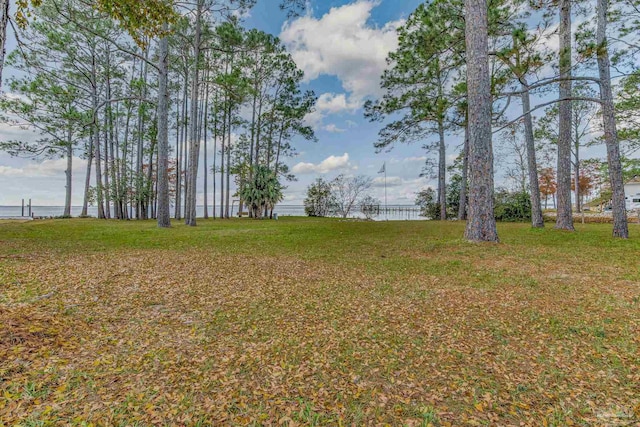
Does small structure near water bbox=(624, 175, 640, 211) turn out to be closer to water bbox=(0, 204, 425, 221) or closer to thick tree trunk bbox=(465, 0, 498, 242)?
water bbox=(0, 204, 425, 221)

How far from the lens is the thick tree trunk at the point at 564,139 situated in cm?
784

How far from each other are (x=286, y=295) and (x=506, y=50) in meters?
6.97

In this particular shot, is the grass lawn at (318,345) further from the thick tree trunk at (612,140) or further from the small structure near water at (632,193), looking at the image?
the small structure near water at (632,193)

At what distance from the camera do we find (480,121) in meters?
5.98

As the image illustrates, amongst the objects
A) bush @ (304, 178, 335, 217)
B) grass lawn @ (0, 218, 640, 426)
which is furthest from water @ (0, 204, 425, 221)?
grass lawn @ (0, 218, 640, 426)

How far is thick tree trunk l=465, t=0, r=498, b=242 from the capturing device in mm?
5961

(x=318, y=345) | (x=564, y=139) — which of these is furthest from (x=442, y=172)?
(x=318, y=345)

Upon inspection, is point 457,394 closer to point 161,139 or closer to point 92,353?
point 92,353

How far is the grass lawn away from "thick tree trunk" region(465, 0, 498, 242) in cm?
192

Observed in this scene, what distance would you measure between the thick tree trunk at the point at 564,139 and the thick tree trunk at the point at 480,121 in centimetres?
298

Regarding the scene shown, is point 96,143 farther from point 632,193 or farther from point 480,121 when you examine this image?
point 632,193

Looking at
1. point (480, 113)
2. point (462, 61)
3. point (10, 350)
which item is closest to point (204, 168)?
point (462, 61)

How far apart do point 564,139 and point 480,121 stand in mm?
4311

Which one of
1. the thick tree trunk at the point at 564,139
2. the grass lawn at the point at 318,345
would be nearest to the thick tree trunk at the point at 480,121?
the grass lawn at the point at 318,345
